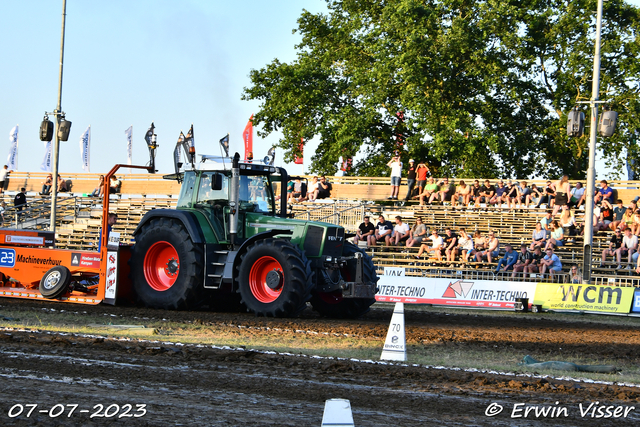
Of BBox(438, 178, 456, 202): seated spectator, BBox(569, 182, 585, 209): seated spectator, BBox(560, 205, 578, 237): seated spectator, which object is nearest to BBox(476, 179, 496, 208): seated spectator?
BBox(438, 178, 456, 202): seated spectator

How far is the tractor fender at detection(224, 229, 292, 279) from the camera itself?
40.4 ft

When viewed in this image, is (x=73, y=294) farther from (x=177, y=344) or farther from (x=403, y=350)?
(x=403, y=350)

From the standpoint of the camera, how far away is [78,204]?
2950 centimetres

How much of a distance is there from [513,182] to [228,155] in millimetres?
15380

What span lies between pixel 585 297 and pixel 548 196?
7175 millimetres

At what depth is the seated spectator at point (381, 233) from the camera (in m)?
22.7

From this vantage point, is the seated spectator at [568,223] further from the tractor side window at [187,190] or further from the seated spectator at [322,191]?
the tractor side window at [187,190]

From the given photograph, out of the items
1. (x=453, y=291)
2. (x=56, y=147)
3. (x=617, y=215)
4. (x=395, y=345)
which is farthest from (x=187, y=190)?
(x=617, y=215)

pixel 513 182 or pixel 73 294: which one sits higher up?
pixel 513 182

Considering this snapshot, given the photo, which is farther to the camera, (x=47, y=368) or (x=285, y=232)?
(x=285, y=232)

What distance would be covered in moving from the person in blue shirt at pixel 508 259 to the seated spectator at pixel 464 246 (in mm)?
1314

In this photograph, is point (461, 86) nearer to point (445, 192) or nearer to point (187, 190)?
point (445, 192)

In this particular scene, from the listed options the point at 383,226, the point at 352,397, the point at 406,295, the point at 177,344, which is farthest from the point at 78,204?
the point at 352,397

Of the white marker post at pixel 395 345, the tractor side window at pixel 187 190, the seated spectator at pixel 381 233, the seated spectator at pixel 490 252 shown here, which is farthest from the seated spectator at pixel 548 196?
the white marker post at pixel 395 345
